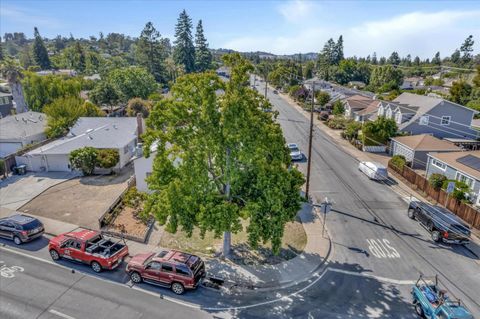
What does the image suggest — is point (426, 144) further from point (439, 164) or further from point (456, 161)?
point (456, 161)

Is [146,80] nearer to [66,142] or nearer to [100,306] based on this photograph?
[66,142]

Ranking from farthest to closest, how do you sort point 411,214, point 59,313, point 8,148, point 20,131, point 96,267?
point 20,131 → point 8,148 → point 411,214 → point 96,267 → point 59,313

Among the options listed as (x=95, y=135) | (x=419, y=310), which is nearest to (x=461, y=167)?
(x=419, y=310)

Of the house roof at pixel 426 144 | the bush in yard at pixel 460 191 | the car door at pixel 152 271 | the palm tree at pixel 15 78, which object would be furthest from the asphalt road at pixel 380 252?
the palm tree at pixel 15 78

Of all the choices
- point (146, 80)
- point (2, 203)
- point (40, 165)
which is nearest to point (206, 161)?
point (2, 203)

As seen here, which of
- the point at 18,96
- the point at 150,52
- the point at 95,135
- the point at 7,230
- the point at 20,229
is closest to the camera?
the point at 20,229
